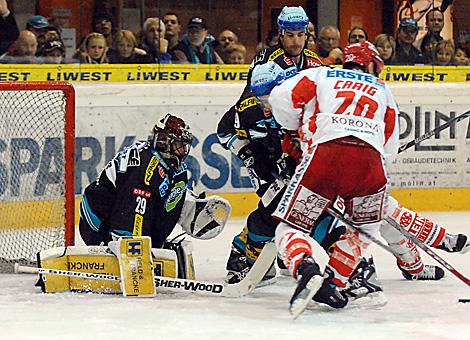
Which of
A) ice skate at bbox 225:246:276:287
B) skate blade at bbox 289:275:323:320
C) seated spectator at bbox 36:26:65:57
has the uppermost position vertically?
seated spectator at bbox 36:26:65:57

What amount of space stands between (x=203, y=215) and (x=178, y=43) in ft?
7.66

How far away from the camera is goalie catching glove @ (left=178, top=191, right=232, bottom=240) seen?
5.29m

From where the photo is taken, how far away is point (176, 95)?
23.5ft

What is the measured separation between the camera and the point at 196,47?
7.49 metres

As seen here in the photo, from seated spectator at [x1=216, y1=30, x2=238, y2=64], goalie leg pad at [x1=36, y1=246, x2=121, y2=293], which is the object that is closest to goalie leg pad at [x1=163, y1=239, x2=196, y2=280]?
goalie leg pad at [x1=36, y1=246, x2=121, y2=293]

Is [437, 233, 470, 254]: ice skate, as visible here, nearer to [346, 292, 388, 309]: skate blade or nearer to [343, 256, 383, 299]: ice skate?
[343, 256, 383, 299]: ice skate

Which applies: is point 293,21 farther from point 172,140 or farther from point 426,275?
point 426,275

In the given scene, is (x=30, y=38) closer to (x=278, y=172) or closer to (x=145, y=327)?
(x=278, y=172)

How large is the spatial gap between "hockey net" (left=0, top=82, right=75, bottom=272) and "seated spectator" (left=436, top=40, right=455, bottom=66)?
9.63 feet

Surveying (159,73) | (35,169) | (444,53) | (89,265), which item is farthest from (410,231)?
(444,53)

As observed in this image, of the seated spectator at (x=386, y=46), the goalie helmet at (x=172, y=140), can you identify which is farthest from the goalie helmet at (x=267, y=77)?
the seated spectator at (x=386, y=46)

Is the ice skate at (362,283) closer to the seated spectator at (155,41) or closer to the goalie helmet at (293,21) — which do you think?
the goalie helmet at (293,21)

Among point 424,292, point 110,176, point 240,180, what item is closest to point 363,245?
point 424,292

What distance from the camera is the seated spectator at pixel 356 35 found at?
7.75 metres
